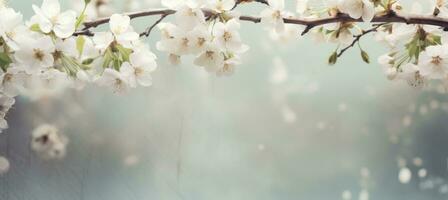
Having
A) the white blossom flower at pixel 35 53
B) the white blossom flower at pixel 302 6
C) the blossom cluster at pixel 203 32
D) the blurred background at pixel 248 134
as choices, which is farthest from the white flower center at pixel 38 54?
the blurred background at pixel 248 134

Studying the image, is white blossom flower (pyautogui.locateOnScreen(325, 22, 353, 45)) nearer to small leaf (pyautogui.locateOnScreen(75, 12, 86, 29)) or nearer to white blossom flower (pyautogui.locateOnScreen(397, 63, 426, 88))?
white blossom flower (pyautogui.locateOnScreen(397, 63, 426, 88))

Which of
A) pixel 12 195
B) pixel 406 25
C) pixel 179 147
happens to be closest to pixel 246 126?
pixel 179 147

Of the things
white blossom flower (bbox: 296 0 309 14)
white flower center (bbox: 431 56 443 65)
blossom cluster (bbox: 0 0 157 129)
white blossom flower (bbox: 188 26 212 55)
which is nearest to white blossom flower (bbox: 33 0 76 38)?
blossom cluster (bbox: 0 0 157 129)

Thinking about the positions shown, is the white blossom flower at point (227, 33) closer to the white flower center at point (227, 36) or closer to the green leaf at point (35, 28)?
the white flower center at point (227, 36)

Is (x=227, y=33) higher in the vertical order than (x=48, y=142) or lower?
higher

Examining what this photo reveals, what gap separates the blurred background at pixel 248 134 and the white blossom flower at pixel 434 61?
0.76 metres

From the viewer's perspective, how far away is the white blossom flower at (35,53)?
623 mm

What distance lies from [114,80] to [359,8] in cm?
25

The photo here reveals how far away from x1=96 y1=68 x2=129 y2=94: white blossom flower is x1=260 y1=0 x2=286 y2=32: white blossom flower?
15 centimetres

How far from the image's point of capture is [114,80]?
662 mm

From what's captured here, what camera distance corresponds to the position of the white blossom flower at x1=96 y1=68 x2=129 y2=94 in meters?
0.65

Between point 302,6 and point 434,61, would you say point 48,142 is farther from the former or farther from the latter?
point 434,61

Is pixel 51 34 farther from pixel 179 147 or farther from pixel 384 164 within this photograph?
pixel 384 164

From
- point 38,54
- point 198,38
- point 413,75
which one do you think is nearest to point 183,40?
point 198,38
